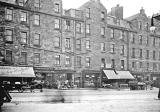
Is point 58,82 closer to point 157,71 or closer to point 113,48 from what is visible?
point 113,48

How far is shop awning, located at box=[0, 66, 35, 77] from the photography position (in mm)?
26016

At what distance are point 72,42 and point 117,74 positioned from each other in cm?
947

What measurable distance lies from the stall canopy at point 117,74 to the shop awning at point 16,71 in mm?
12430

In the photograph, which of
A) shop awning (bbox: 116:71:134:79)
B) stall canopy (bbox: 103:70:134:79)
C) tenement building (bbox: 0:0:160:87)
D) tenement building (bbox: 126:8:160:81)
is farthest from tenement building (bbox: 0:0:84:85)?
tenement building (bbox: 126:8:160:81)

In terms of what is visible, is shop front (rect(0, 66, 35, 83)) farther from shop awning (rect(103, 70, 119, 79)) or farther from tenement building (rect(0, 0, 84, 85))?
shop awning (rect(103, 70, 119, 79))

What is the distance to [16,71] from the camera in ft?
88.0

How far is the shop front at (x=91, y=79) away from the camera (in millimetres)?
32656

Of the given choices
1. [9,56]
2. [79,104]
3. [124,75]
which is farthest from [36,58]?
[79,104]

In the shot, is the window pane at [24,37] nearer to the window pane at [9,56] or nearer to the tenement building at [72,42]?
the tenement building at [72,42]

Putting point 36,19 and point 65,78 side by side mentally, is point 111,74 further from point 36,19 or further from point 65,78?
point 36,19

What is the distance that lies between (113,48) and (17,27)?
1654cm

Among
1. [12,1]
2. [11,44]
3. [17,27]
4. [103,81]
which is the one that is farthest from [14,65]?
[103,81]

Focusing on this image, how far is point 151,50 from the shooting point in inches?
1665

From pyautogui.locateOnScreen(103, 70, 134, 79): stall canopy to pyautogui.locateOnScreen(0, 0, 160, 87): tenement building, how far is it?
0.18 m
